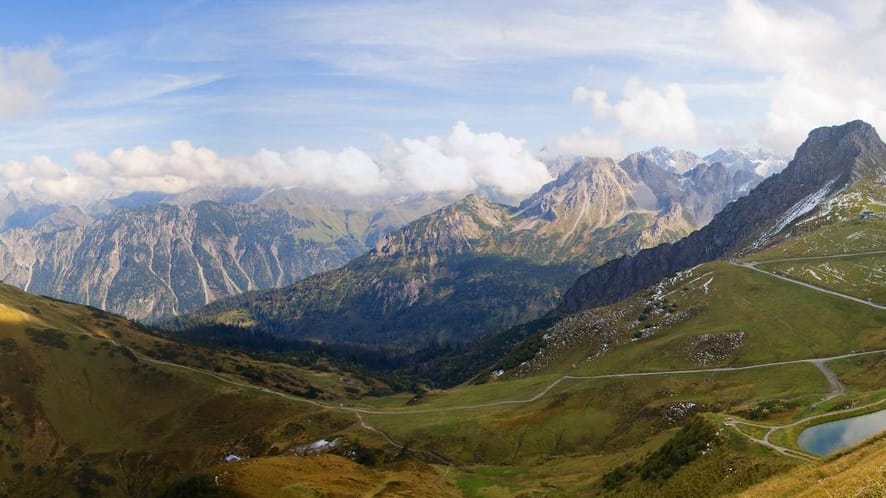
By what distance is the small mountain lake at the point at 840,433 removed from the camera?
73.6 meters

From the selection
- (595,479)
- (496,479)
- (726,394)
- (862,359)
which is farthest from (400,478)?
(862,359)

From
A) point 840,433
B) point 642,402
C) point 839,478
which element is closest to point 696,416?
point 840,433

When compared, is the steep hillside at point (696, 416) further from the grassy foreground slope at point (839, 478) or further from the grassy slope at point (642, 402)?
the grassy slope at point (642, 402)

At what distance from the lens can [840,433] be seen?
78062mm

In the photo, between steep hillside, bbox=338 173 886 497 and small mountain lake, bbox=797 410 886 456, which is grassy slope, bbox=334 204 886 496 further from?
small mountain lake, bbox=797 410 886 456

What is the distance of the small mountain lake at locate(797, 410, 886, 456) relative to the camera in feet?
241

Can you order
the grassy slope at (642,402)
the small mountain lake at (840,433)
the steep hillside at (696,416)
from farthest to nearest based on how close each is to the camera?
the grassy slope at (642,402) < the small mountain lake at (840,433) < the steep hillside at (696,416)

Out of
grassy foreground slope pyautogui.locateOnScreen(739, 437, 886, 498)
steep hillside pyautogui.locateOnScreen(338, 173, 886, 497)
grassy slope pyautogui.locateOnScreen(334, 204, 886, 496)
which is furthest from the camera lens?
grassy slope pyautogui.locateOnScreen(334, 204, 886, 496)

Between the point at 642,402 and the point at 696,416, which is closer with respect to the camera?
the point at 696,416

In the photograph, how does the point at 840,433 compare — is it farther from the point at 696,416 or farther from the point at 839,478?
the point at 839,478

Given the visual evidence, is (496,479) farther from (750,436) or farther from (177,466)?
(177,466)

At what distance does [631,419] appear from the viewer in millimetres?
149250

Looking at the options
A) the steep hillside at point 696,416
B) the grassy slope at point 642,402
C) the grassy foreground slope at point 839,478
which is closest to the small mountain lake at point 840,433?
the steep hillside at point 696,416

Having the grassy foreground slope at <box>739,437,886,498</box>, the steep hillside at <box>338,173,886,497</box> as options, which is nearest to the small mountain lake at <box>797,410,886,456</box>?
the steep hillside at <box>338,173,886,497</box>
